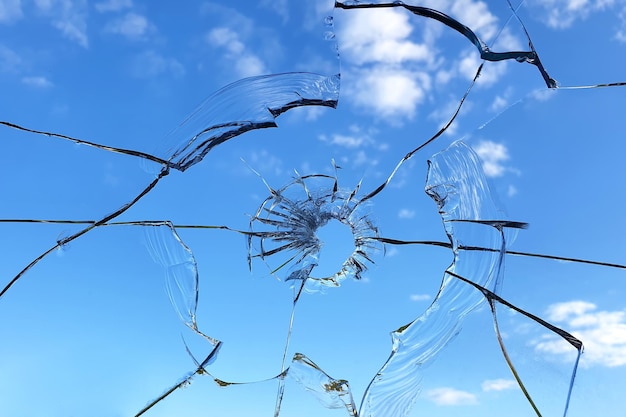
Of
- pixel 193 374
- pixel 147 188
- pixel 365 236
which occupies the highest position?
pixel 365 236

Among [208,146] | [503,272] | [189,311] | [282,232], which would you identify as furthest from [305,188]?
[503,272]

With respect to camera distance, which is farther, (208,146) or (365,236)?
(365,236)

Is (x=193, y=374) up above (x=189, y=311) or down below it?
below

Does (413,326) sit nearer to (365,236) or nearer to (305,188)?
(365,236)

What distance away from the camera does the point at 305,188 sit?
2.48 m

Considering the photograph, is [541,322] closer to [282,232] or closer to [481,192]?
[481,192]

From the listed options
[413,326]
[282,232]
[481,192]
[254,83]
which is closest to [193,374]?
[282,232]

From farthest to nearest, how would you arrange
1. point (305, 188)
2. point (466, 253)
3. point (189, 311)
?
point (305, 188) < point (189, 311) < point (466, 253)

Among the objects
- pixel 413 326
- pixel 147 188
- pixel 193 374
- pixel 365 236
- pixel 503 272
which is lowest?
pixel 193 374

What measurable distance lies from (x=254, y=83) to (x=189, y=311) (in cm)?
97

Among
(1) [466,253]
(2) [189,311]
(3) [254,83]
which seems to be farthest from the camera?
(2) [189,311]

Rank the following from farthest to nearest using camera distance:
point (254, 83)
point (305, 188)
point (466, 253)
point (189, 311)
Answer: point (305, 188)
point (189, 311)
point (466, 253)
point (254, 83)

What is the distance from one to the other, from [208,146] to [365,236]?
0.85 metres

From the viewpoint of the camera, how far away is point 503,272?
2.07m
